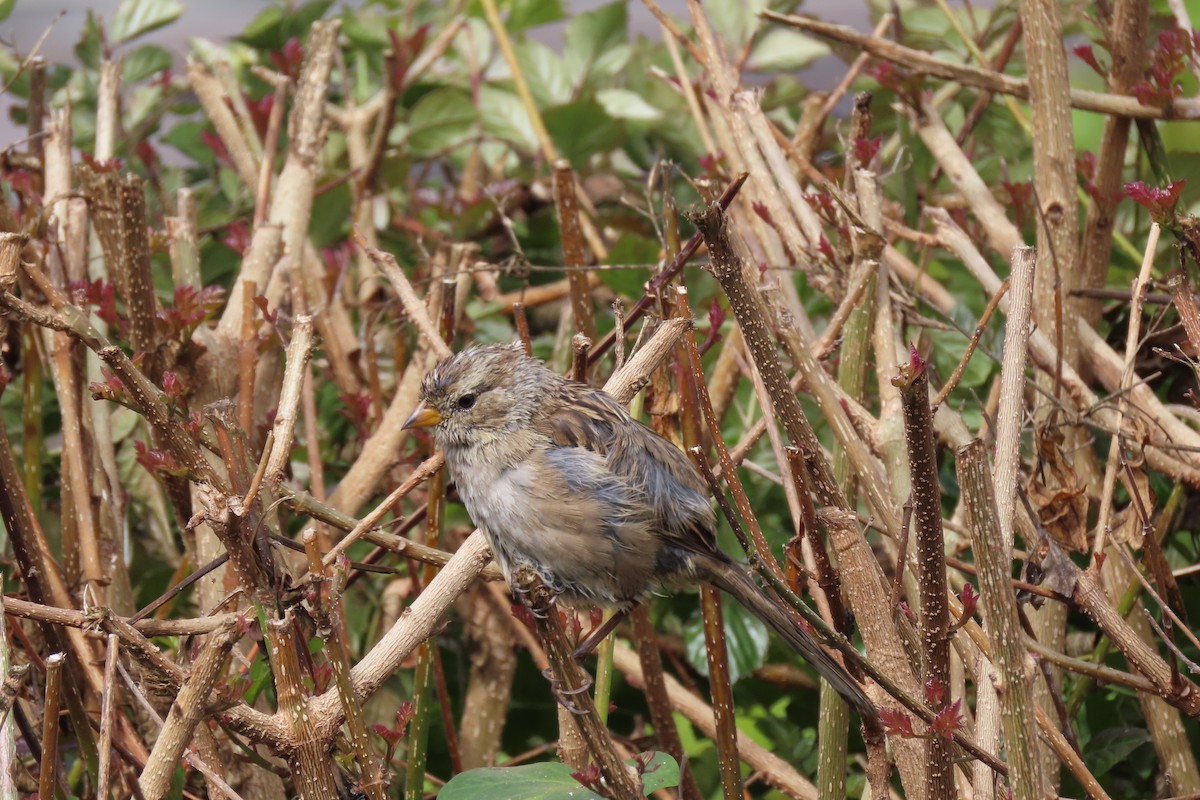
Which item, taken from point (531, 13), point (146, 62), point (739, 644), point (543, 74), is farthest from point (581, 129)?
point (739, 644)

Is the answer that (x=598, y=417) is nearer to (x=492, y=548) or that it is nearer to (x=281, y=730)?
(x=492, y=548)

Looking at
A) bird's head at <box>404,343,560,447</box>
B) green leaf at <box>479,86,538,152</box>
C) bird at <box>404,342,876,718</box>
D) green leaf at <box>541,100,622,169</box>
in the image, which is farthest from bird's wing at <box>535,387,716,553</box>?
green leaf at <box>479,86,538,152</box>

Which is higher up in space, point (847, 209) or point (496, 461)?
point (847, 209)

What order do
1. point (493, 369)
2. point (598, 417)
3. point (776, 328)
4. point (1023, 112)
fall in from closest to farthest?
point (776, 328) < point (598, 417) < point (493, 369) < point (1023, 112)

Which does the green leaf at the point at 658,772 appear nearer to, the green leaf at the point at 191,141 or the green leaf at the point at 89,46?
the green leaf at the point at 191,141

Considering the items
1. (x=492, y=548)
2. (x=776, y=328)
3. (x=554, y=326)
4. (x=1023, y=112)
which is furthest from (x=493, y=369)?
(x=1023, y=112)

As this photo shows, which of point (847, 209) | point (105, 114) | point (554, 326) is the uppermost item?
point (105, 114)

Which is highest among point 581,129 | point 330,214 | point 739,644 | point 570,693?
point 581,129

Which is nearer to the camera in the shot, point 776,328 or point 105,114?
point 776,328

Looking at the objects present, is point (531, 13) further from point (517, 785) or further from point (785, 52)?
point (517, 785)
